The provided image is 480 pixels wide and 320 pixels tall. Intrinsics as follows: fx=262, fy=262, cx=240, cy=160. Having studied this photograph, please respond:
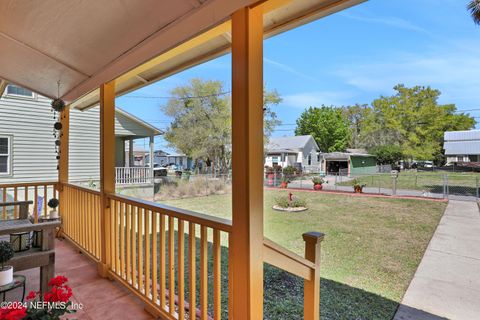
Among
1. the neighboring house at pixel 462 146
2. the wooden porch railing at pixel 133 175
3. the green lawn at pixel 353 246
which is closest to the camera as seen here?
the neighboring house at pixel 462 146

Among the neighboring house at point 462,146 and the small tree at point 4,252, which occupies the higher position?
the neighboring house at point 462,146

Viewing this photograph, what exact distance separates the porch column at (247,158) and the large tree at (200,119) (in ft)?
17.3

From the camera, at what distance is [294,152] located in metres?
3.86

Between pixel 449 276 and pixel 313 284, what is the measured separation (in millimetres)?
3710

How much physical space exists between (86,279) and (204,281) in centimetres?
160

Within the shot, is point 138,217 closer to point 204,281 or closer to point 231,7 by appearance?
point 204,281

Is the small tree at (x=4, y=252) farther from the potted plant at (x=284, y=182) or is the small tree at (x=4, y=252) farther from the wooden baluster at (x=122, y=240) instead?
the potted plant at (x=284, y=182)

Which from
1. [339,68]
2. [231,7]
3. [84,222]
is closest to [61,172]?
[84,222]

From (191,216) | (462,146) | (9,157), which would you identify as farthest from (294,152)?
(9,157)

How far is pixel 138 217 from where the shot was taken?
2094 millimetres

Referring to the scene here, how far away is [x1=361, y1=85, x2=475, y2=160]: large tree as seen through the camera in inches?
141

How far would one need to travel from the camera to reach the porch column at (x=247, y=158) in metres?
1.16

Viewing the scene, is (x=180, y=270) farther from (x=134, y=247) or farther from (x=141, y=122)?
(x=141, y=122)

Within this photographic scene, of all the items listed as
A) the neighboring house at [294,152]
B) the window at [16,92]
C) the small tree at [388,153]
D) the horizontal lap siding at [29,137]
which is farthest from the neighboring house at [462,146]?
the window at [16,92]
